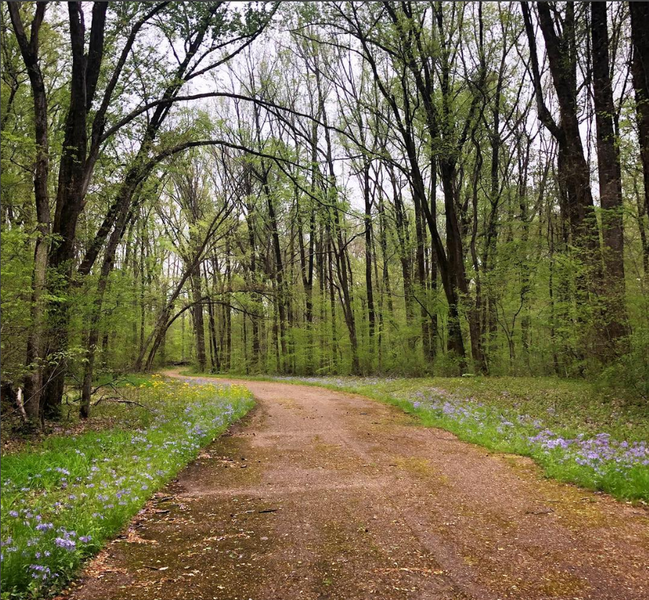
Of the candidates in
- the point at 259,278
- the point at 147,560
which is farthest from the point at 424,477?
the point at 259,278

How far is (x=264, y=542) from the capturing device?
3.48 meters

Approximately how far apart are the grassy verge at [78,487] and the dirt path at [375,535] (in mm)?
202

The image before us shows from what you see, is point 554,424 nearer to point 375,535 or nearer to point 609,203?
point 375,535

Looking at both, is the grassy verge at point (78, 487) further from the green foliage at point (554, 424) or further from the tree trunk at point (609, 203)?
the tree trunk at point (609, 203)

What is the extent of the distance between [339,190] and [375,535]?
24.8 ft

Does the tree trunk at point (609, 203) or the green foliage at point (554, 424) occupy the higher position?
the tree trunk at point (609, 203)

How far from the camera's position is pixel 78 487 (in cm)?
434

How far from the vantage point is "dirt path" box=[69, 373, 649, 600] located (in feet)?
9.20

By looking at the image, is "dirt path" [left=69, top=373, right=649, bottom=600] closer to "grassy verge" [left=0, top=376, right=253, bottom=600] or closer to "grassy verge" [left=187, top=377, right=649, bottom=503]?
"grassy verge" [left=0, top=376, right=253, bottom=600]

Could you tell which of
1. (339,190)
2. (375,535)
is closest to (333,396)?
(339,190)

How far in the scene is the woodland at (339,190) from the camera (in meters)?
7.38

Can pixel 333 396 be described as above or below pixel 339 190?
below

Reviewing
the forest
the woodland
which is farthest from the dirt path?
the woodland

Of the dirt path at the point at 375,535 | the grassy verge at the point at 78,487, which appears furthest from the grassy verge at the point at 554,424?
the grassy verge at the point at 78,487
